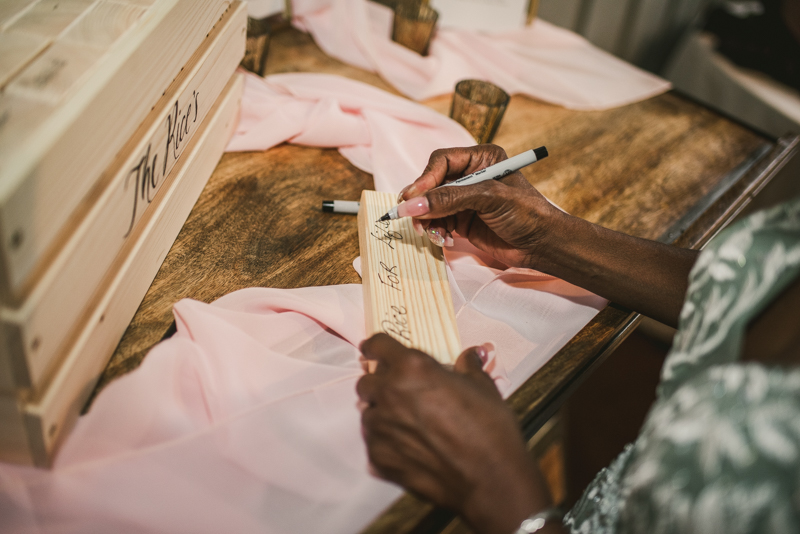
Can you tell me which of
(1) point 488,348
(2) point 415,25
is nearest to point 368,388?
(1) point 488,348

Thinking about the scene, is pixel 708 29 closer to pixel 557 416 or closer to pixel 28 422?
pixel 557 416

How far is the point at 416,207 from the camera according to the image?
0.81 meters

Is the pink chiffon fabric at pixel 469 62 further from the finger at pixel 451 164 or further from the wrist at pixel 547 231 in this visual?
the wrist at pixel 547 231

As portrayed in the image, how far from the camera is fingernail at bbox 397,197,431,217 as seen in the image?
0.81 metres

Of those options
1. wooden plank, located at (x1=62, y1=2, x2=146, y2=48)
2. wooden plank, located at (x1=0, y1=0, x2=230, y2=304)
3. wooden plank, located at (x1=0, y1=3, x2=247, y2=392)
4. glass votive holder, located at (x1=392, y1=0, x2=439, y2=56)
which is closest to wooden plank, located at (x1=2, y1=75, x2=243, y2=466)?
wooden plank, located at (x1=0, y1=3, x2=247, y2=392)

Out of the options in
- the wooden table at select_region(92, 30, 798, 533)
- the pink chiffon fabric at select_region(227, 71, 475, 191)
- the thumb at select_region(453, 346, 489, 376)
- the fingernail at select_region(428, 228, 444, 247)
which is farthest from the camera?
the pink chiffon fabric at select_region(227, 71, 475, 191)

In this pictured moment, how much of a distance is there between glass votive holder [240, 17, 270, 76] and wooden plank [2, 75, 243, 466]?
28cm

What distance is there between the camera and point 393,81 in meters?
1.46

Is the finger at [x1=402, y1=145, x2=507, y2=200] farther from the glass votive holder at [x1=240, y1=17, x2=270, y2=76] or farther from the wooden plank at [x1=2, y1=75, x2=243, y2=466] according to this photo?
the glass votive holder at [x1=240, y1=17, x2=270, y2=76]

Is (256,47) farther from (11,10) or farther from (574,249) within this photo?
(574,249)

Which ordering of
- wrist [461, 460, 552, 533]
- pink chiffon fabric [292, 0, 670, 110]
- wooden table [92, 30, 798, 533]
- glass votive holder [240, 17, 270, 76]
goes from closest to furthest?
wrist [461, 460, 552, 533], wooden table [92, 30, 798, 533], glass votive holder [240, 17, 270, 76], pink chiffon fabric [292, 0, 670, 110]

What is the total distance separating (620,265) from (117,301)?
29.8 inches

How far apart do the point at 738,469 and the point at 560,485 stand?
4.42ft

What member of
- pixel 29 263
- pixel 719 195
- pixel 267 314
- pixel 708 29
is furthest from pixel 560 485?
pixel 708 29
